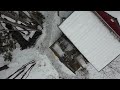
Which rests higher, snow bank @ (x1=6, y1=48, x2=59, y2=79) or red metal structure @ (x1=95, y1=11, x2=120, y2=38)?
snow bank @ (x1=6, y1=48, x2=59, y2=79)

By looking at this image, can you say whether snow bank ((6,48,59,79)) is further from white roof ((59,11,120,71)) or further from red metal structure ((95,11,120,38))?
red metal structure ((95,11,120,38))

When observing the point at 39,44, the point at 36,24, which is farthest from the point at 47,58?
the point at 36,24

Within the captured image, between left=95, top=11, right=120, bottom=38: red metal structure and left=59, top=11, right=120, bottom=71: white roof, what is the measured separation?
20 centimetres

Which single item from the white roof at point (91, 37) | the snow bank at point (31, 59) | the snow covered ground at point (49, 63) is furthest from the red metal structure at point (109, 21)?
the snow bank at point (31, 59)

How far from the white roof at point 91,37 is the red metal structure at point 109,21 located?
0.20 m

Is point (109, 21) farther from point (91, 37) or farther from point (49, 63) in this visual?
point (49, 63)

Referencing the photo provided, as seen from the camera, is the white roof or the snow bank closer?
the white roof

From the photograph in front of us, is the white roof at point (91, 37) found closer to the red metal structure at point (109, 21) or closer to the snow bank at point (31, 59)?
the red metal structure at point (109, 21)

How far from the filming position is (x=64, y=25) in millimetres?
12375

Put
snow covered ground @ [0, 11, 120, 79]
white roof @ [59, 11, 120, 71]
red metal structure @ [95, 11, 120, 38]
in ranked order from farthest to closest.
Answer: snow covered ground @ [0, 11, 120, 79]
white roof @ [59, 11, 120, 71]
red metal structure @ [95, 11, 120, 38]

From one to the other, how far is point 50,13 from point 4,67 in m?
3.16

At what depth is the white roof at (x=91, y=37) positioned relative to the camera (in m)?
12.2

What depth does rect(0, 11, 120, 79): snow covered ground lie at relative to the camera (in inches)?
536

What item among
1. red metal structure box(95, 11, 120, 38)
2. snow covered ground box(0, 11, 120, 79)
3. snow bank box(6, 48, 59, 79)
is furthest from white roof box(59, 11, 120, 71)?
snow bank box(6, 48, 59, 79)
